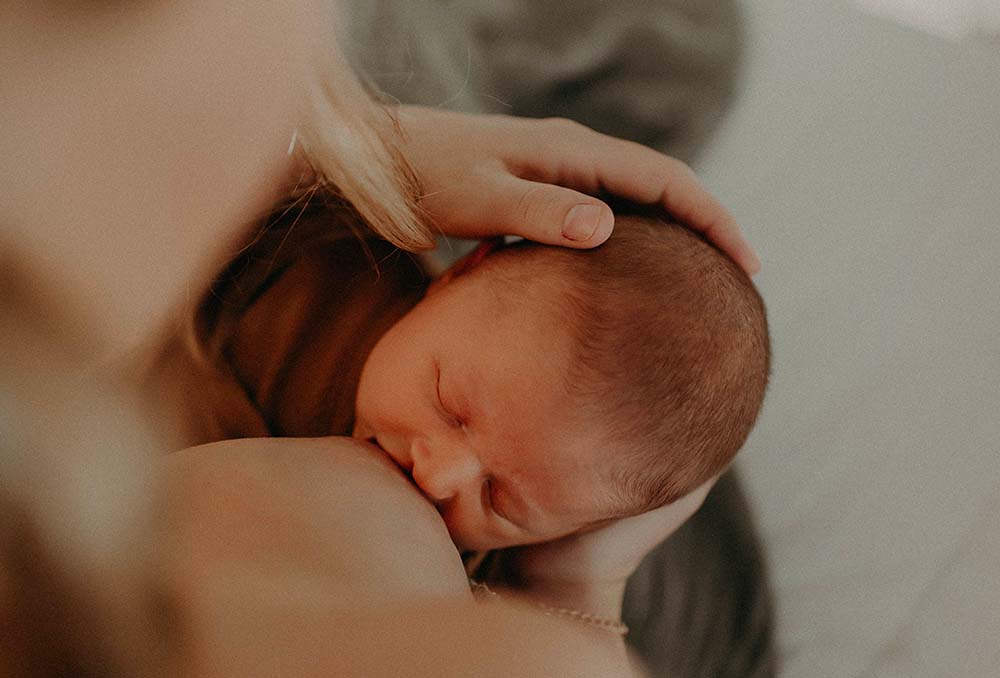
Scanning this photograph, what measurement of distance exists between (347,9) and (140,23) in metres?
0.61

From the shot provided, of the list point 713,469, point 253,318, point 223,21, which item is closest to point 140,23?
point 223,21

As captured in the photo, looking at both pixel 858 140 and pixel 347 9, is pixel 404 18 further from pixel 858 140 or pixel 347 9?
pixel 858 140

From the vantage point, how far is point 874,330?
1.14 meters

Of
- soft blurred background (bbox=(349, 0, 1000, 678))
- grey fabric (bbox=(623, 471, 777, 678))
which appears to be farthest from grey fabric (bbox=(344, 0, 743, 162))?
grey fabric (bbox=(623, 471, 777, 678))

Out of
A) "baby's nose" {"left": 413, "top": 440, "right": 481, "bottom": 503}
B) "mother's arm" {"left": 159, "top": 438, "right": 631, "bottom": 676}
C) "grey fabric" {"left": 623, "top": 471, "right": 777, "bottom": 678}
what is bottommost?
"grey fabric" {"left": 623, "top": 471, "right": 777, "bottom": 678}

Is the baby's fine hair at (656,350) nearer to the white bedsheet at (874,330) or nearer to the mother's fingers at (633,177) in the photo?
the mother's fingers at (633,177)

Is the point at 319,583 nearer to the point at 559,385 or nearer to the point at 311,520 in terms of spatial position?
the point at 311,520

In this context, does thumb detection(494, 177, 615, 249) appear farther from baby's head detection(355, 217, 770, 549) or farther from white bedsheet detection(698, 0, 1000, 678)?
white bedsheet detection(698, 0, 1000, 678)

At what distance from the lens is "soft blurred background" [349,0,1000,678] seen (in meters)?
1.09

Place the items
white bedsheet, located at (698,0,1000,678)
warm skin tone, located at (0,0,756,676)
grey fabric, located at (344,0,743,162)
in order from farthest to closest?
grey fabric, located at (344,0,743,162)
white bedsheet, located at (698,0,1000,678)
warm skin tone, located at (0,0,756,676)

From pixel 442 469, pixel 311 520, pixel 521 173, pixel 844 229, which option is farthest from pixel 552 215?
pixel 844 229

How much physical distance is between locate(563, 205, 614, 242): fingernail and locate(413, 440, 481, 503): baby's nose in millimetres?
248

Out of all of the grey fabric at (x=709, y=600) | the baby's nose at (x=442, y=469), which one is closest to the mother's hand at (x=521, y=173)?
the baby's nose at (x=442, y=469)

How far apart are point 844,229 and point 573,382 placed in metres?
0.58
